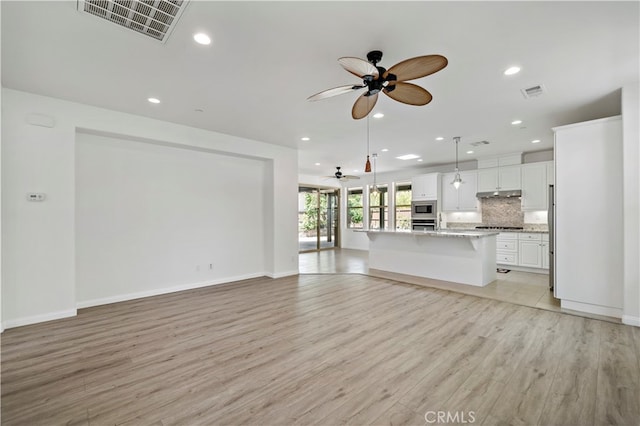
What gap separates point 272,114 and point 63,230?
3263 mm

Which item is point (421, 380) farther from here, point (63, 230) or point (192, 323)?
point (63, 230)

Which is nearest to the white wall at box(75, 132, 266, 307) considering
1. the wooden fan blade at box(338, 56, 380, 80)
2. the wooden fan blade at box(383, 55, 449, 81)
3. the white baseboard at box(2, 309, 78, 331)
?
the white baseboard at box(2, 309, 78, 331)

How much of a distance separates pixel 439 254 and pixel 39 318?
6360 millimetres

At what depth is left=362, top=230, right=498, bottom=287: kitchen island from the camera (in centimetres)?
510

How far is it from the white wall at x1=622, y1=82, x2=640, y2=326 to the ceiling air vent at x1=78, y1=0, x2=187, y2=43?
4.88 meters

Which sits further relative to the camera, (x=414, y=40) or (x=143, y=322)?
(x=143, y=322)

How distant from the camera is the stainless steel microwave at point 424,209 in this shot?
322 inches

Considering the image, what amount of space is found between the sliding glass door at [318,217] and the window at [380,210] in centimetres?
154

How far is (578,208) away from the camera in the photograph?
12.5 feet

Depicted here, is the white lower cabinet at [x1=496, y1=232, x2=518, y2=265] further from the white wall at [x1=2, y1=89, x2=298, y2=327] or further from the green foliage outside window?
the white wall at [x1=2, y1=89, x2=298, y2=327]

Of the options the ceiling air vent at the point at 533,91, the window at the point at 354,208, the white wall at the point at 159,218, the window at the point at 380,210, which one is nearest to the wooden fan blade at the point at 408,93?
the ceiling air vent at the point at 533,91

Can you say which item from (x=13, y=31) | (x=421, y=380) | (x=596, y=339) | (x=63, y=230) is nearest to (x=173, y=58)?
(x=13, y=31)

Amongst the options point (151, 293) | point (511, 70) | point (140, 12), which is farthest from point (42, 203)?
point (511, 70)

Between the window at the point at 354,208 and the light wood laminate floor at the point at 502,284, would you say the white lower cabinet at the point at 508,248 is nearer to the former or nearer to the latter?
the light wood laminate floor at the point at 502,284
